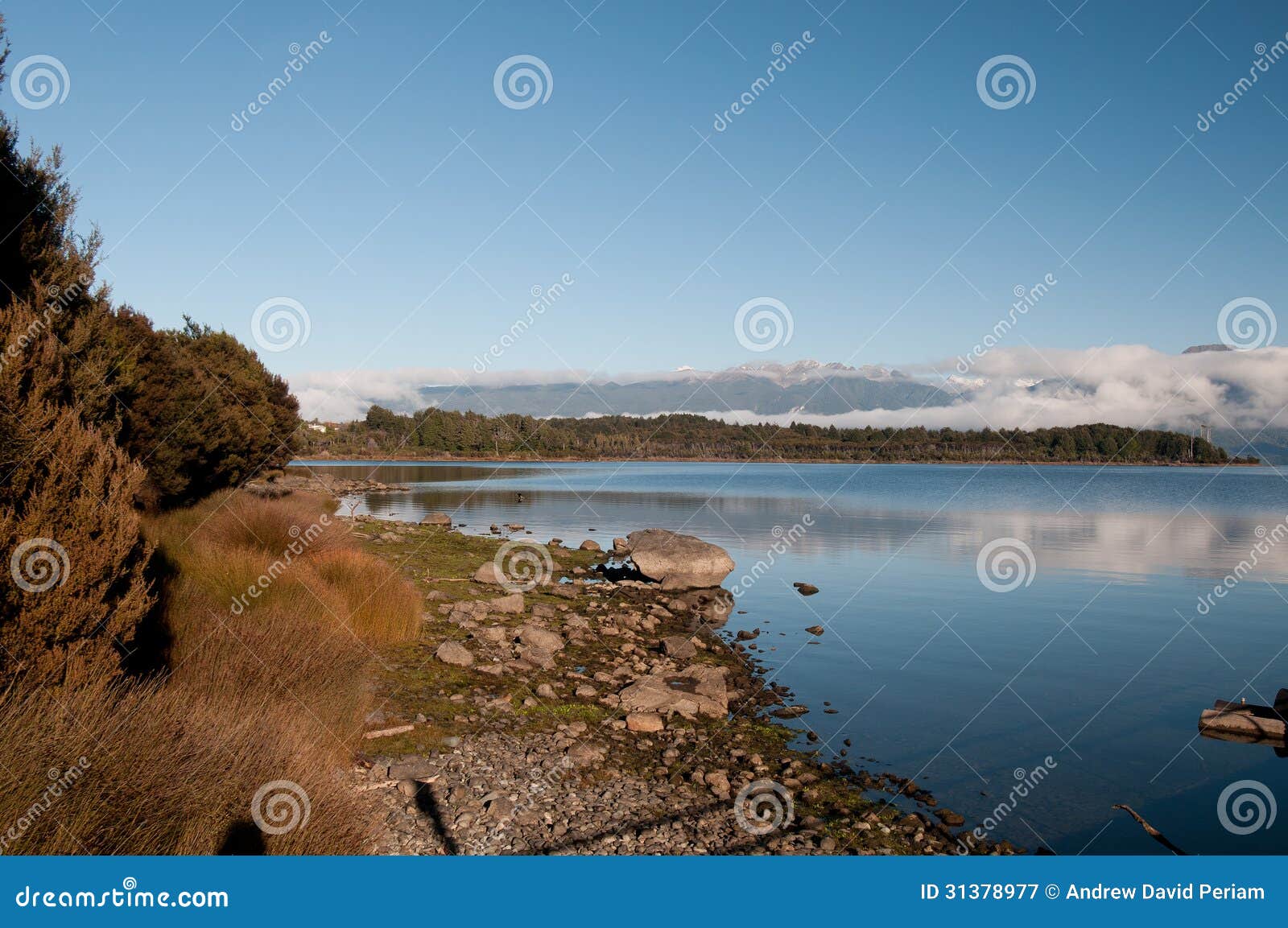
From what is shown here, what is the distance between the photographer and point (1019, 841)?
8.94 meters

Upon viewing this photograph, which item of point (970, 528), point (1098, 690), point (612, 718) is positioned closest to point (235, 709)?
point (612, 718)

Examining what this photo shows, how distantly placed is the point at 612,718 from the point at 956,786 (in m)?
4.84

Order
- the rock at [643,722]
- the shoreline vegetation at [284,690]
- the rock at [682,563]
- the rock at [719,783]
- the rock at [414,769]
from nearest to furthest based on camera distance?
the shoreline vegetation at [284,690] < the rock at [414,769] < the rock at [719,783] < the rock at [643,722] < the rock at [682,563]

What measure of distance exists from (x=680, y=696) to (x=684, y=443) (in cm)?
17523

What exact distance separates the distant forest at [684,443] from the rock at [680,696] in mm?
143267

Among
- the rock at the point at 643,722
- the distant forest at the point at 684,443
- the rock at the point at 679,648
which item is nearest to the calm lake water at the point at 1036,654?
the rock at the point at 679,648

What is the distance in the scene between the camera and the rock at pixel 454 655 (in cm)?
1291

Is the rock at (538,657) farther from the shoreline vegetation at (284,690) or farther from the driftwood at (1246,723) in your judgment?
the driftwood at (1246,723)

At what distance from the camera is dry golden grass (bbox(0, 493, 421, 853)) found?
201 inches

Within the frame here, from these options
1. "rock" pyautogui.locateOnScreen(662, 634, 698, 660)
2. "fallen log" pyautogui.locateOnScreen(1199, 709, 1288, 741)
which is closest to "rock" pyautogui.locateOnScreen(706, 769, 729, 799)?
"rock" pyautogui.locateOnScreen(662, 634, 698, 660)

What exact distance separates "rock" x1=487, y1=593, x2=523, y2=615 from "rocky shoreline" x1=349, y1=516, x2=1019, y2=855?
8 centimetres

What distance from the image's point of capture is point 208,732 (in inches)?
244

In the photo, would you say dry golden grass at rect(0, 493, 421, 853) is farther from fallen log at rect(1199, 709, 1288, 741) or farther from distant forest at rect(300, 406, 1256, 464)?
distant forest at rect(300, 406, 1256, 464)

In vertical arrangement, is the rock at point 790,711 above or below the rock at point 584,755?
above
